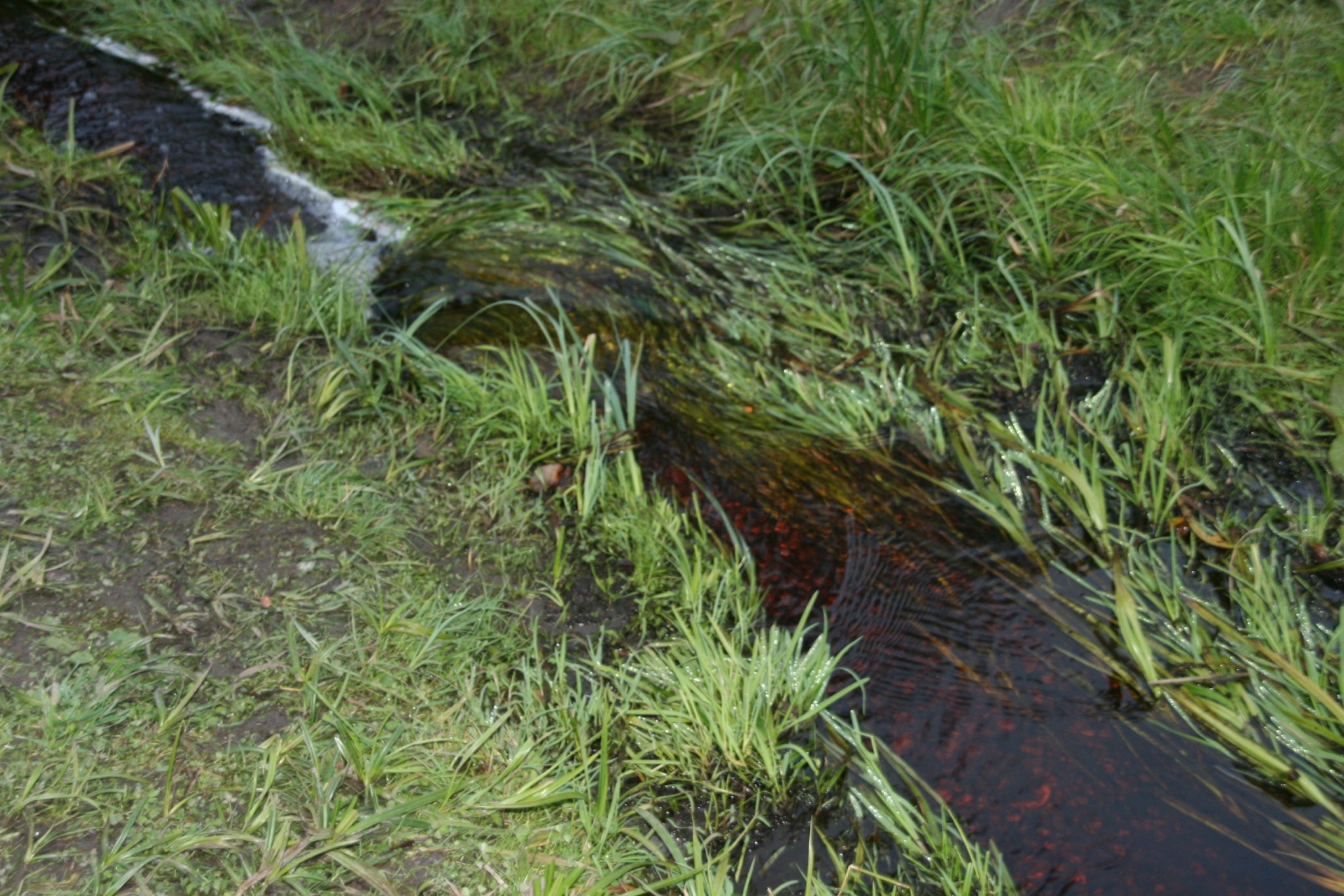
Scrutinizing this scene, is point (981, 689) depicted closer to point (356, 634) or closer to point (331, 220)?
point (356, 634)

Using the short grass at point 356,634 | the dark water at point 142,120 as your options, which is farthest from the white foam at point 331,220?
the short grass at point 356,634

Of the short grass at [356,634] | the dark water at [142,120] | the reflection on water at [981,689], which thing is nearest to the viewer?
the short grass at [356,634]

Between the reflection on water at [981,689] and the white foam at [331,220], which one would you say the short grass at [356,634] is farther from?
the white foam at [331,220]

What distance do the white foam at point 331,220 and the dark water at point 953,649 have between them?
0.17 metres

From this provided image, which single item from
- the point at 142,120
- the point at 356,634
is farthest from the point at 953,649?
the point at 142,120

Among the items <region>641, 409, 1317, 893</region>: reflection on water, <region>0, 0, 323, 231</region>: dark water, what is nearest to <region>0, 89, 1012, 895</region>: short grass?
<region>641, 409, 1317, 893</region>: reflection on water

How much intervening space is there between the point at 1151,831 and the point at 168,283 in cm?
298

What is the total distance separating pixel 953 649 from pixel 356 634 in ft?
4.45

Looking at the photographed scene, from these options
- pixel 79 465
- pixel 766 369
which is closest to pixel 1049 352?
pixel 766 369

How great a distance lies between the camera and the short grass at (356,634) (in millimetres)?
1700

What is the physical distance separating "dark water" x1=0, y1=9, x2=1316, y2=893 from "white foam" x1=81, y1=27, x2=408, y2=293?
17 centimetres

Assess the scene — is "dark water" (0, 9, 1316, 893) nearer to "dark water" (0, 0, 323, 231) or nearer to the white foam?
the white foam

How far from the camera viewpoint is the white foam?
3215 mm

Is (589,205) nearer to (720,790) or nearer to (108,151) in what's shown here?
(108,151)
